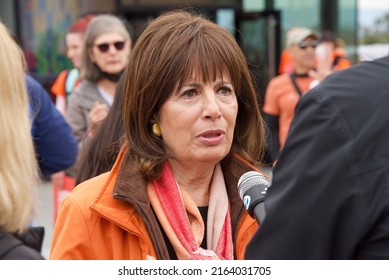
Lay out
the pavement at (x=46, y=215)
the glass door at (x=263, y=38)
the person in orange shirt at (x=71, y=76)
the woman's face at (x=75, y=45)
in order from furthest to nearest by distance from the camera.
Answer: the glass door at (x=263, y=38)
the pavement at (x=46, y=215)
the woman's face at (x=75, y=45)
the person in orange shirt at (x=71, y=76)

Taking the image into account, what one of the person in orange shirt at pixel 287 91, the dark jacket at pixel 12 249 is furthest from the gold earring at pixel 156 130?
the person in orange shirt at pixel 287 91

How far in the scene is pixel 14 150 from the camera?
204 cm

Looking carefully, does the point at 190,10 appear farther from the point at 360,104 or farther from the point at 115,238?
the point at 360,104

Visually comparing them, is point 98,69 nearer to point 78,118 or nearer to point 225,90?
point 78,118

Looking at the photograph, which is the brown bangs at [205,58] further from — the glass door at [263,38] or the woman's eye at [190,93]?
the glass door at [263,38]

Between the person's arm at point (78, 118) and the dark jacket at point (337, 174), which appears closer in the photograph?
the dark jacket at point (337, 174)

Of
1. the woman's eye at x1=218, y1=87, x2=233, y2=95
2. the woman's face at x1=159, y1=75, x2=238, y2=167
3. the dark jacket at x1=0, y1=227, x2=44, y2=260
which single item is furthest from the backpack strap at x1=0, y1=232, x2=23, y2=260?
the woman's eye at x1=218, y1=87, x2=233, y2=95

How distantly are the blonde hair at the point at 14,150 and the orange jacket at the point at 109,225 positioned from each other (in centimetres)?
38

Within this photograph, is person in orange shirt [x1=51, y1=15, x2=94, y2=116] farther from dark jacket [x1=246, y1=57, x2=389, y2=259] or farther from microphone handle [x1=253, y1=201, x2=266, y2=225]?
dark jacket [x1=246, y1=57, x2=389, y2=259]

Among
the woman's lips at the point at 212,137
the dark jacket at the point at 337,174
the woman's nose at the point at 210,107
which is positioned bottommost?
the woman's lips at the point at 212,137

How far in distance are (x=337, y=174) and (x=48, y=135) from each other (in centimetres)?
330

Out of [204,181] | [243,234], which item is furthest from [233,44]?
[243,234]

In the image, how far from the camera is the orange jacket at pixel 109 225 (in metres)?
2.50

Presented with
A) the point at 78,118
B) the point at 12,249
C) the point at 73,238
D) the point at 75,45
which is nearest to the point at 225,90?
the point at 73,238
